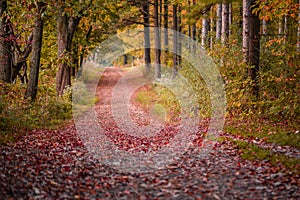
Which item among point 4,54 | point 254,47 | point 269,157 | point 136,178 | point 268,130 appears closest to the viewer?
point 136,178

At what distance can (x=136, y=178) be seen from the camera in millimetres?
7871

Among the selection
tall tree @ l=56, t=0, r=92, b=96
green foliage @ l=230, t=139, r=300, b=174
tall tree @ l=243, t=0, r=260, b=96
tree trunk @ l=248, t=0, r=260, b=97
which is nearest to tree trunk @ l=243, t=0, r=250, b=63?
tall tree @ l=243, t=0, r=260, b=96

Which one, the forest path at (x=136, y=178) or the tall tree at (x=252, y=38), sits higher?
the tall tree at (x=252, y=38)

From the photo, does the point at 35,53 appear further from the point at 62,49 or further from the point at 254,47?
the point at 254,47

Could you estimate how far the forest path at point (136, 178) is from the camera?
6.80 meters

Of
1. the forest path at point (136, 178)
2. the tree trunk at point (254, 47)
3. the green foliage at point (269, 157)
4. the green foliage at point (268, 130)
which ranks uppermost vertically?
the tree trunk at point (254, 47)

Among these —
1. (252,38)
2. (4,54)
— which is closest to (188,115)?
(252,38)

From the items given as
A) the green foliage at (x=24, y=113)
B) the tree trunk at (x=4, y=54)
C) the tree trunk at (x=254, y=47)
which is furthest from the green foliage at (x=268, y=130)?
the tree trunk at (x=4, y=54)

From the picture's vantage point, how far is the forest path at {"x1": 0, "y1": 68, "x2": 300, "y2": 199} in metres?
6.80

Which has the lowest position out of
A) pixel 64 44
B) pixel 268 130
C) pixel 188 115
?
pixel 188 115

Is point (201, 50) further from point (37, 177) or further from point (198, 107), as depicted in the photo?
point (37, 177)

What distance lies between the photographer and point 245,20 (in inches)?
560

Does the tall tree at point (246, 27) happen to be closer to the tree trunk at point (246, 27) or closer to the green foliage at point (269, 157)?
the tree trunk at point (246, 27)

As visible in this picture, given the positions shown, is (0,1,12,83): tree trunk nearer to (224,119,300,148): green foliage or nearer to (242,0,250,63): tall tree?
(242,0,250,63): tall tree
